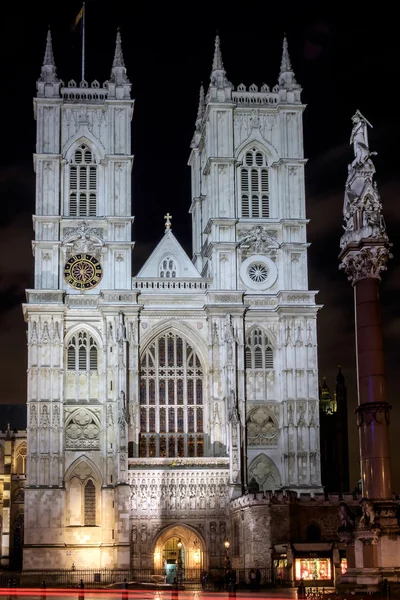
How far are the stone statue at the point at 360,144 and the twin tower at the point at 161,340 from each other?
97.3 feet

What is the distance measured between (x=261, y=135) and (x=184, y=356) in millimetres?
15543

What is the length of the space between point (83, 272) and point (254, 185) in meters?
12.7

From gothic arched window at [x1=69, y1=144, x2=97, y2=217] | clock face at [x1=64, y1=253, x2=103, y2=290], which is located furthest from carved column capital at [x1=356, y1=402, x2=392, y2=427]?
gothic arched window at [x1=69, y1=144, x2=97, y2=217]

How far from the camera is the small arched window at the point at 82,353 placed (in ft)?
230

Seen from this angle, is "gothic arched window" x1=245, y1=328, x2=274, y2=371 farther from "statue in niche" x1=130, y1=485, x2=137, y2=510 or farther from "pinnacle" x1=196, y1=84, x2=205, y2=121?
"pinnacle" x1=196, y1=84, x2=205, y2=121

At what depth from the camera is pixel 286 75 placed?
248 ft

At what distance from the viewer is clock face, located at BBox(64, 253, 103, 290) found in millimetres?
71500

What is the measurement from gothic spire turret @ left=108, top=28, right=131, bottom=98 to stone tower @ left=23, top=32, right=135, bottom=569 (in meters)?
0.07

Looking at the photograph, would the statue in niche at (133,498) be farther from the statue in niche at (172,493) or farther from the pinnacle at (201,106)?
the pinnacle at (201,106)

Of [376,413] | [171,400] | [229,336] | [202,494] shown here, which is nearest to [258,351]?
[229,336]

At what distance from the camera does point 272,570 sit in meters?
55.8

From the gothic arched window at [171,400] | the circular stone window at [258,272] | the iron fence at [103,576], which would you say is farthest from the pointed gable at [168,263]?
the iron fence at [103,576]

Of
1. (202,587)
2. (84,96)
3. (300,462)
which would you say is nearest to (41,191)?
(84,96)

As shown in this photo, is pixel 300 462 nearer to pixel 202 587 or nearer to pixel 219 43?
pixel 202 587
